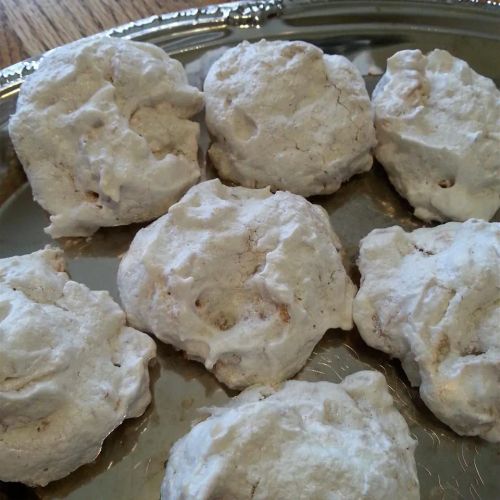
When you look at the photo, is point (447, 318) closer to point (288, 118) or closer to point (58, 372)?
point (288, 118)

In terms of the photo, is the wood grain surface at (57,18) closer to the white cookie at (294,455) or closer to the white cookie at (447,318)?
the white cookie at (447,318)

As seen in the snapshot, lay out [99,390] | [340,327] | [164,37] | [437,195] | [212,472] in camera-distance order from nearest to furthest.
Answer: [212,472] → [99,390] → [340,327] → [437,195] → [164,37]

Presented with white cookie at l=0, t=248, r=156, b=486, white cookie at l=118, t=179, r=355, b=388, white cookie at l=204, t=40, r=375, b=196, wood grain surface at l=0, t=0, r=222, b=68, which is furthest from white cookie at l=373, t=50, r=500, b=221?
wood grain surface at l=0, t=0, r=222, b=68

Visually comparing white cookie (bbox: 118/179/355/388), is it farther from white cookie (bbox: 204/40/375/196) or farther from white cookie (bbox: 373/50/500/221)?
white cookie (bbox: 373/50/500/221)

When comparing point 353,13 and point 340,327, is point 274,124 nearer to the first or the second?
point 340,327

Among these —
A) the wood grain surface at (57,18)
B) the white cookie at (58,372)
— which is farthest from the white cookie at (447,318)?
the wood grain surface at (57,18)

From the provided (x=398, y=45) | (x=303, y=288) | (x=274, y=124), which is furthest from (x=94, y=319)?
(x=398, y=45)
